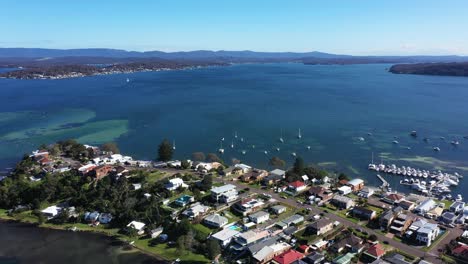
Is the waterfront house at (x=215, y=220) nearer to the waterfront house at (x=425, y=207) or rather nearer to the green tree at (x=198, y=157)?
the waterfront house at (x=425, y=207)

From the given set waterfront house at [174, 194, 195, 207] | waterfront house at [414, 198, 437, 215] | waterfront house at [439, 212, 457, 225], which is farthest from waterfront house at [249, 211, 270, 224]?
waterfront house at [439, 212, 457, 225]

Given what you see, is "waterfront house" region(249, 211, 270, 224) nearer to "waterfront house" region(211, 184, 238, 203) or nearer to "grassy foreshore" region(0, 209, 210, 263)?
"waterfront house" region(211, 184, 238, 203)

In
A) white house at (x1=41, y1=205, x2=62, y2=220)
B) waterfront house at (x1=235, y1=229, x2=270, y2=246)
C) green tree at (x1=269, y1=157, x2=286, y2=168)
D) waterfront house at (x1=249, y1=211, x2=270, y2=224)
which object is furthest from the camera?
green tree at (x1=269, y1=157, x2=286, y2=168)

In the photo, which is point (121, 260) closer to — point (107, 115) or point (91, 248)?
point (91, 248)

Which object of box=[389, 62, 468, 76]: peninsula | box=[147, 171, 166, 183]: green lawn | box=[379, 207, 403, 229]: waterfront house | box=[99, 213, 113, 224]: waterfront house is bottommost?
box=[99, 213, 113, 224]: waterfront house

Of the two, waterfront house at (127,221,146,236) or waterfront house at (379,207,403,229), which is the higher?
waterfront house at (379,207,403,229)

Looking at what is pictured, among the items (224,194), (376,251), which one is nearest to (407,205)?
(376,251)

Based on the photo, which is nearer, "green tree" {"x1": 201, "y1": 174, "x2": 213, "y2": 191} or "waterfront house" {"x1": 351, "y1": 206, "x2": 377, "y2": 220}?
"waterfront house" {"x1": 351, "y1": 206, "x2": 377, "y2": 220}
